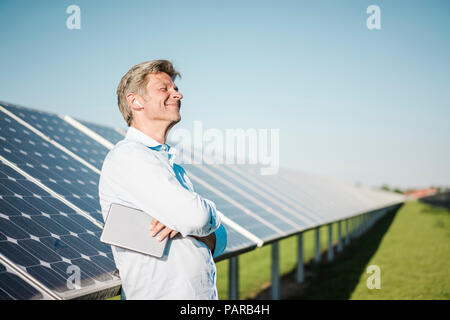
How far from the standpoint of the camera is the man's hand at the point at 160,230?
7.73ft

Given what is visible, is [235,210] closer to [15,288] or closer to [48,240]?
[48,240]

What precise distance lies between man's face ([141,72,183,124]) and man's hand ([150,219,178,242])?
0.78 m

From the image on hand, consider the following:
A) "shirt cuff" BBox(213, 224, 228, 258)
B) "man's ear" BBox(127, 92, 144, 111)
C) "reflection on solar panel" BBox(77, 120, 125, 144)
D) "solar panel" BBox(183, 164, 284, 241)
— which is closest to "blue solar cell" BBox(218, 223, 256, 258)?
"solar panel" BBox(183, 164, 284, 241)

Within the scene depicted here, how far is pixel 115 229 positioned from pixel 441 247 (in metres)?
19.9

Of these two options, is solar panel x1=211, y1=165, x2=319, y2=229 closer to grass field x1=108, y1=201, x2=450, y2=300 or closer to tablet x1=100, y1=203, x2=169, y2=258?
grass field x1=108, y1=201, x2=450, y2=300

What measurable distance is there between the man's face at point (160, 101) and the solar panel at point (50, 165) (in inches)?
64.7

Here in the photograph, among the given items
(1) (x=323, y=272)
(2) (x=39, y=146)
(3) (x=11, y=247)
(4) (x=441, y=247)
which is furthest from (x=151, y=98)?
(4) (x=441, y=247)

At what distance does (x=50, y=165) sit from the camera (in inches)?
183

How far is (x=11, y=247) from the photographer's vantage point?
106 inches

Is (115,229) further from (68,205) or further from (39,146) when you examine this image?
(39,146)

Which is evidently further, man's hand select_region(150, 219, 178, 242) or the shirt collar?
the shirt collar

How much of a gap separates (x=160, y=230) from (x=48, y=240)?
1189 mm

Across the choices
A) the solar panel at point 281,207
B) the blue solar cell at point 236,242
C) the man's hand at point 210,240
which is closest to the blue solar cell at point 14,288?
the man's hand at point 210,240

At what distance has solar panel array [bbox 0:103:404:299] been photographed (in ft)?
8.36
